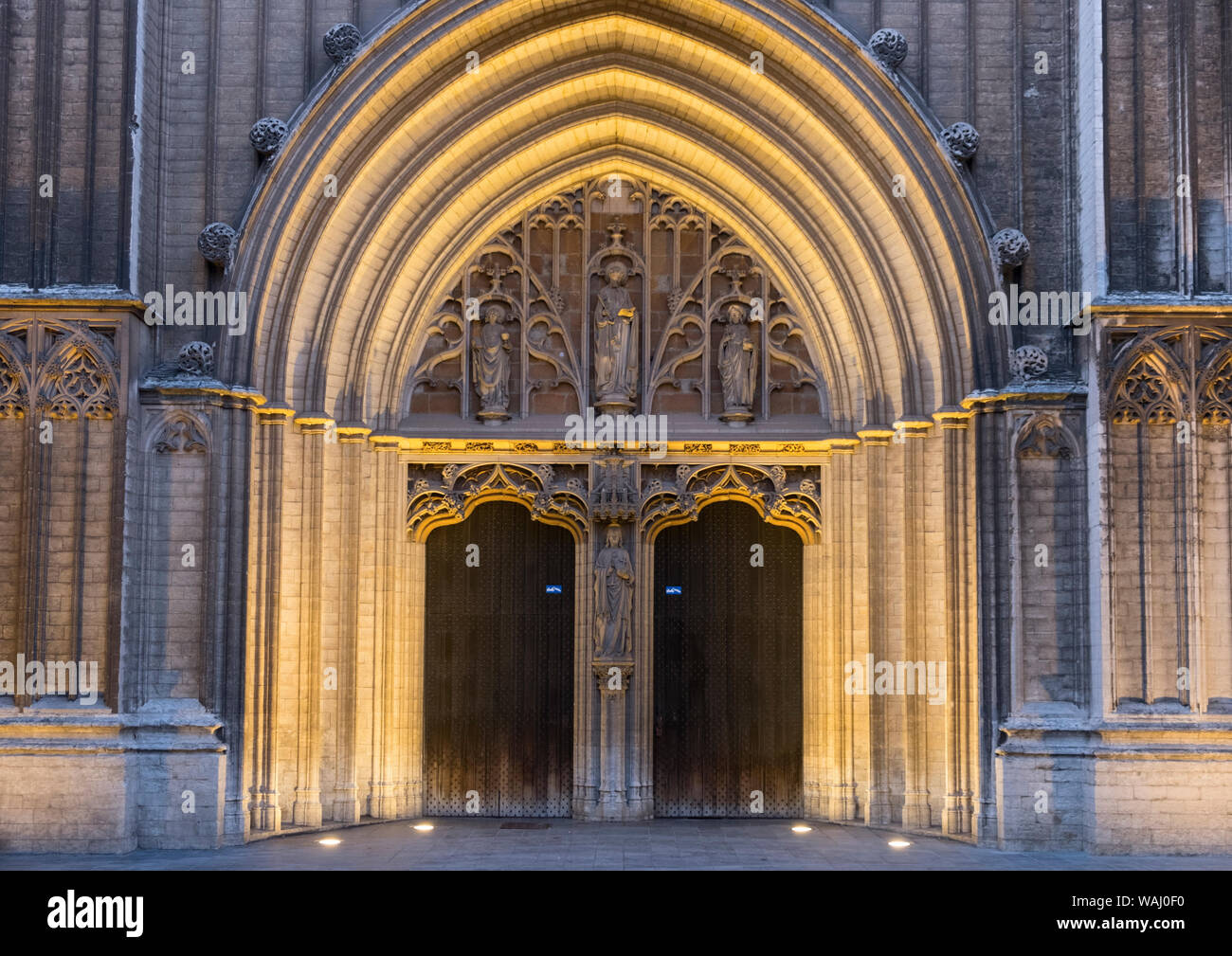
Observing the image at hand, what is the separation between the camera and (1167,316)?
14484 mm

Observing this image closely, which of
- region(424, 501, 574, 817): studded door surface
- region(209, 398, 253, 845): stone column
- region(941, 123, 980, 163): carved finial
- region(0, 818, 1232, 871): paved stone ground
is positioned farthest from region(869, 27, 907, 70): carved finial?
region(0, 818, 1232, 871): paved stone ground

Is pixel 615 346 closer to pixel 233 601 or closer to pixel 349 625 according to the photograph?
pixel 349 625

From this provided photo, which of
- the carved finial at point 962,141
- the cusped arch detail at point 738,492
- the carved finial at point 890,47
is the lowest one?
the cusped arch detail at point 738,492

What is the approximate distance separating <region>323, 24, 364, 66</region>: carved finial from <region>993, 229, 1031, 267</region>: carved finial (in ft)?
21.7

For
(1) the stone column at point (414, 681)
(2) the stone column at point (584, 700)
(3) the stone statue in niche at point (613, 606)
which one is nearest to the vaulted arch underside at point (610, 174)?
(1) the stone column at point (414, 681)

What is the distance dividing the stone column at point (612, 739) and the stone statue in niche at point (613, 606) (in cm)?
16

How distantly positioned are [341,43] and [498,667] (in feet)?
22.3

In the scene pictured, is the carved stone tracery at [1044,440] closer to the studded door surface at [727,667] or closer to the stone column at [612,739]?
the studded door surface at [727,667]

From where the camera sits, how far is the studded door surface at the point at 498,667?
17.0 metres

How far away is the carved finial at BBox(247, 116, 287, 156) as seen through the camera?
15219mm

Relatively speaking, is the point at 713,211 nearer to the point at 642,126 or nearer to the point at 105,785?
the point at 642,126
